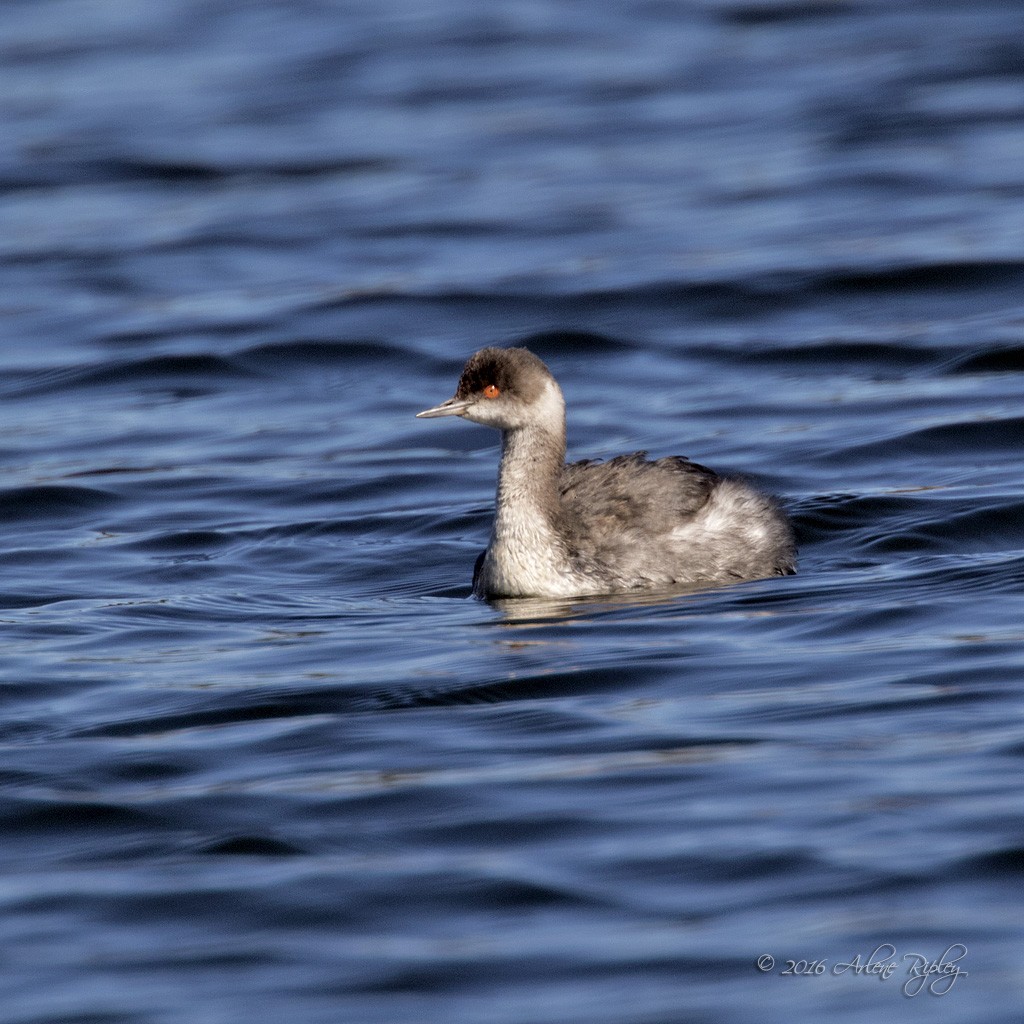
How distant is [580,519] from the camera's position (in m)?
10.9

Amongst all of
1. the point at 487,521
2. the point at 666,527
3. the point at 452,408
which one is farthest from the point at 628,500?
the point at 487,521

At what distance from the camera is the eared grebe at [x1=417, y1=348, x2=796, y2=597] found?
35.1 feet

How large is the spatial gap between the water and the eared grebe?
0.24 metres

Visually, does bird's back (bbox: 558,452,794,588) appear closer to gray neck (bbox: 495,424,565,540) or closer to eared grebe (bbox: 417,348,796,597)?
eared grebe (bbox: 417,348,796,597)

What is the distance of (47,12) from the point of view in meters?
30.3

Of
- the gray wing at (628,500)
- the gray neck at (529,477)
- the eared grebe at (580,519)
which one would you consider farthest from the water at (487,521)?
the gray neck at (529,477)

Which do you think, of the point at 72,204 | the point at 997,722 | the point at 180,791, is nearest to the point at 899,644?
the point at 997,722

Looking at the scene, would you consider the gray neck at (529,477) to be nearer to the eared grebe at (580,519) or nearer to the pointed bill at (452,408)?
the eared grebe at (580,519)

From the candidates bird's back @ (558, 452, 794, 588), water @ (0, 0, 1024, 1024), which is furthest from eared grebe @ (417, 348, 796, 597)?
water @ (0, 0, 1024, 1024)

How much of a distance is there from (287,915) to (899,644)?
11.8 feet

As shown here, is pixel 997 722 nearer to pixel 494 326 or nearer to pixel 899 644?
pixel 899 644

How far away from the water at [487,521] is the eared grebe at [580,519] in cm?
24

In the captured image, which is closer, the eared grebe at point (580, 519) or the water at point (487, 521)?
the water at point (487, 521)

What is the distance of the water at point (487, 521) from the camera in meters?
6.65
